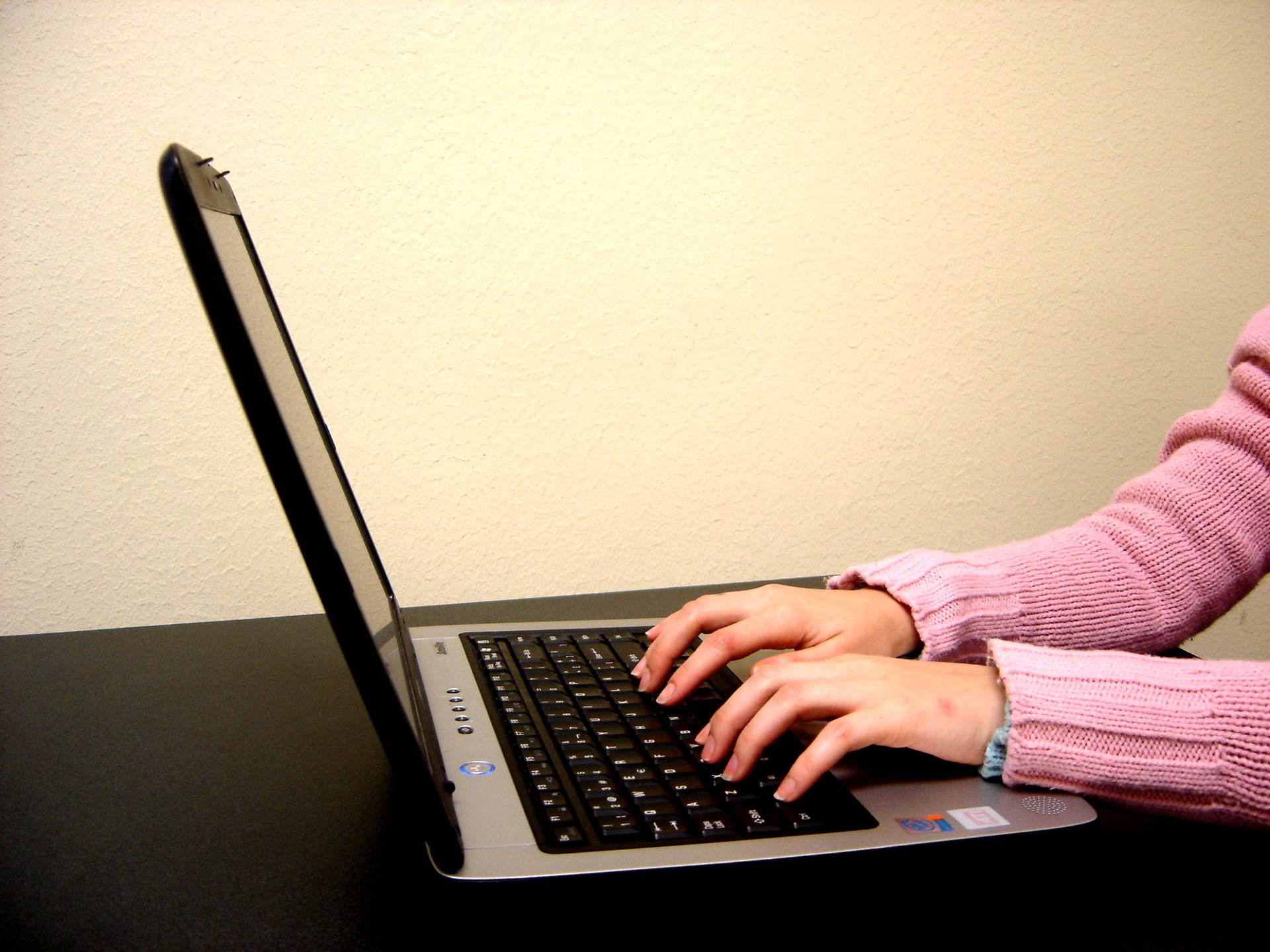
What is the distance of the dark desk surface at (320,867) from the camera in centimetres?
41

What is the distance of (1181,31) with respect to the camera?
1.17m

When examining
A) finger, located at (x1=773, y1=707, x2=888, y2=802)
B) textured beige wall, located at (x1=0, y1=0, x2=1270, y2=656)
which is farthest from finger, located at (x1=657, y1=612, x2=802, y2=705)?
textured beige wall, located at (x1=0, y1=0, x2=1270, y2=656)

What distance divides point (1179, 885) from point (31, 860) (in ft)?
1.79

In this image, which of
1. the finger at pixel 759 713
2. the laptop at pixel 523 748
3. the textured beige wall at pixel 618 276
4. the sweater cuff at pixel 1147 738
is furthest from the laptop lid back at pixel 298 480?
the textured beige wall at pixel 618 276

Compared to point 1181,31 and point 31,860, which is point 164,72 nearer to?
point 31,860

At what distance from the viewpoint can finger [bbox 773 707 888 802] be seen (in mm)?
472

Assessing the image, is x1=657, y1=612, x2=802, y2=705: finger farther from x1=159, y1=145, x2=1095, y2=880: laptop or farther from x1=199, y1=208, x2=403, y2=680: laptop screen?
x1=199, y1=208, x2=403, y2=680: laptop screen

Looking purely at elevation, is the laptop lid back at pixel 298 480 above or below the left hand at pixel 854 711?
above

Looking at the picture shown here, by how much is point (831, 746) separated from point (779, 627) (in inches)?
6.9

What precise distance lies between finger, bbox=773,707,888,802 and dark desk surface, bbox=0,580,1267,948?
0.05 m

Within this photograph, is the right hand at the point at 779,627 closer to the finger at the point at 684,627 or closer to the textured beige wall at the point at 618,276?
the finger at the point at 684,627

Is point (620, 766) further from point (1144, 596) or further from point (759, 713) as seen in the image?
point (1144, 596)

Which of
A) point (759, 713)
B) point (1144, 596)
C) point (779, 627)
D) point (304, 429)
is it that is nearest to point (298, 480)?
point (304, 429)

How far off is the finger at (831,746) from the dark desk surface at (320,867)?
0.05 metres
